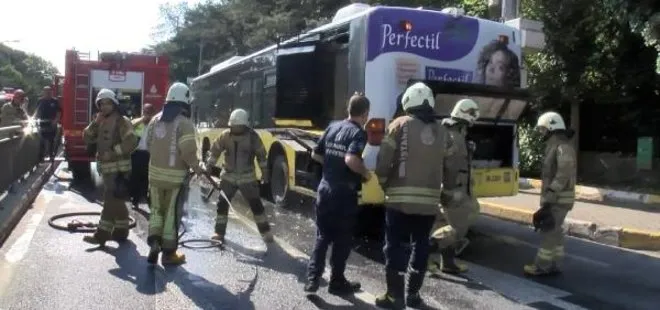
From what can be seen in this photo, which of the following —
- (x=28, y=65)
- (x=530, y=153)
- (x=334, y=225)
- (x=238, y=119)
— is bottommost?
(x=334, y=225)

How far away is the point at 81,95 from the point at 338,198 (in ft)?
33.2

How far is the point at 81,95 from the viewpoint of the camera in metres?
14.0

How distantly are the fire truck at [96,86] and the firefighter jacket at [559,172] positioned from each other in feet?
30.4

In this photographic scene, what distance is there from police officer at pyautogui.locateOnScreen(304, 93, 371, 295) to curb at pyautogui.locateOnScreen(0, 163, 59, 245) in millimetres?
4031

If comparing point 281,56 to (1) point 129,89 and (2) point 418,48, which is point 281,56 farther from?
(1) point 129,89

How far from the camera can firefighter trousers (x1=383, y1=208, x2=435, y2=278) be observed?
533 centimetres

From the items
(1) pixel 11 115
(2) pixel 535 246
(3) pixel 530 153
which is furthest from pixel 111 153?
(3) pixel 530 153

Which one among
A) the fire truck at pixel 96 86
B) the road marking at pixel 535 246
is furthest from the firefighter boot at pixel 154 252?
the fire truck at pixel 96 86

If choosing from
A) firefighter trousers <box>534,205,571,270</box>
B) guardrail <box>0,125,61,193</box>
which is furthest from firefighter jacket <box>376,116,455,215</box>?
guardrail <box>0,125,61,193</box>

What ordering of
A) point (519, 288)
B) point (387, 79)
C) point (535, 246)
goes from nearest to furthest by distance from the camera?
point (519, 288), point (387, 79), point (535, 246)

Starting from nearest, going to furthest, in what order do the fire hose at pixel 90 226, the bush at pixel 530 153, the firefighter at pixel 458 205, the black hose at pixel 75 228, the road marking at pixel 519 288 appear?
the road marking at pixel 519 288 → the firefighter at pixel 458 205 → the fire hose at pixel 90 226 → the black hose at pixel 75 228 → the bush at pixel 530 153

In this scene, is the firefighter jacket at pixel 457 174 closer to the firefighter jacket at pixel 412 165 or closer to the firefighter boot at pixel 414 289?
the firefighter jacket at pixel 412 165

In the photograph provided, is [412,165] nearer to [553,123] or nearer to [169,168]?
[553,123]

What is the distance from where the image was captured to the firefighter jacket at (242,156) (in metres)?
7.81
